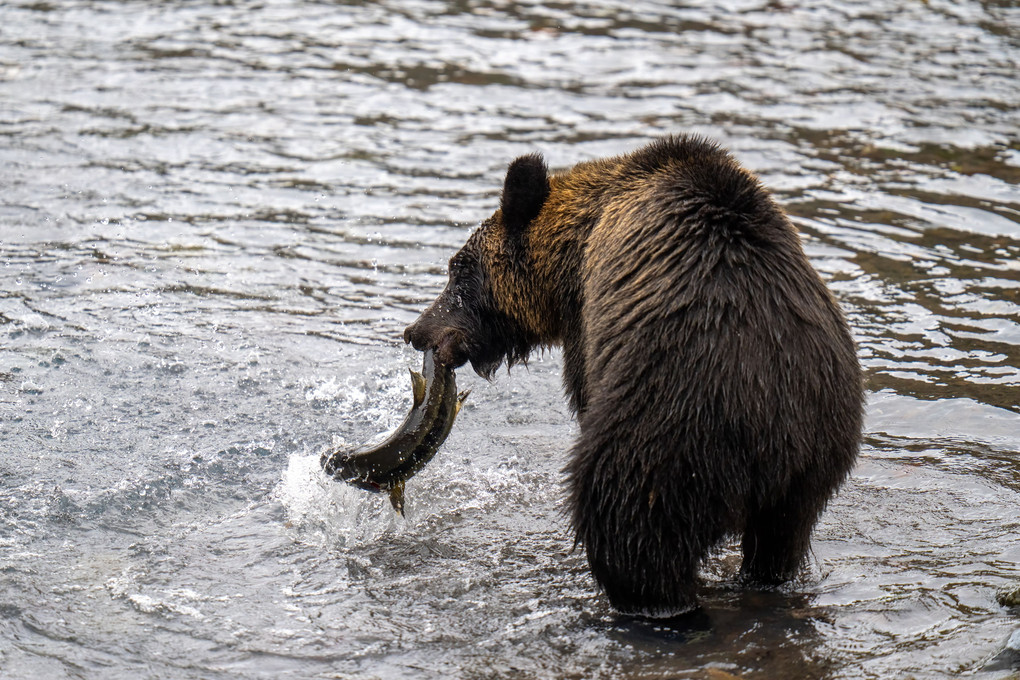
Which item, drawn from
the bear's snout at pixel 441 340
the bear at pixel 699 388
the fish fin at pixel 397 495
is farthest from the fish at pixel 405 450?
the bear at pixel 699 388

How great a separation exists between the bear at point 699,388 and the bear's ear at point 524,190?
54 cm

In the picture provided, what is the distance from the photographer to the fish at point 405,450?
6.09 m

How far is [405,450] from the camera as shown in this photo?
6102 millimetres

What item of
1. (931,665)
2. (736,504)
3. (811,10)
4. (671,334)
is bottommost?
(931,665)

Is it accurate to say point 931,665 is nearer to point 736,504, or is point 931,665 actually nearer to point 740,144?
point 736,504

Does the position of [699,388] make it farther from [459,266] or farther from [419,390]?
[459,266]

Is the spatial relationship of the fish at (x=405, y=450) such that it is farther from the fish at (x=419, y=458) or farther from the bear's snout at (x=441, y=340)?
the bear's snout at (x=441, y=340)

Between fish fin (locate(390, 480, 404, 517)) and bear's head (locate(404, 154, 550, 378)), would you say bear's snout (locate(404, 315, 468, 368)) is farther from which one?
fish fin (locate(390, 480, 404, 517))

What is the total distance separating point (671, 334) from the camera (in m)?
4.87

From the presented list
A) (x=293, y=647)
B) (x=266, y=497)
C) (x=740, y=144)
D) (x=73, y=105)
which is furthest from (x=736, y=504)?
(x=73, y=105)

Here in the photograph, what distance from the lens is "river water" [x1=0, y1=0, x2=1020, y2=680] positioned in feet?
17.0

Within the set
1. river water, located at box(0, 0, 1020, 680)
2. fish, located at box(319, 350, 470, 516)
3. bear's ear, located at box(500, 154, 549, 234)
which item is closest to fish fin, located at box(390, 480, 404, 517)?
fish, located at box(319, 350, 470, 516)

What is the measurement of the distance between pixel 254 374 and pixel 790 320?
4.03 meters

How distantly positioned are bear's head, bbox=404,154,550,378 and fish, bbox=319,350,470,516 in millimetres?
223
